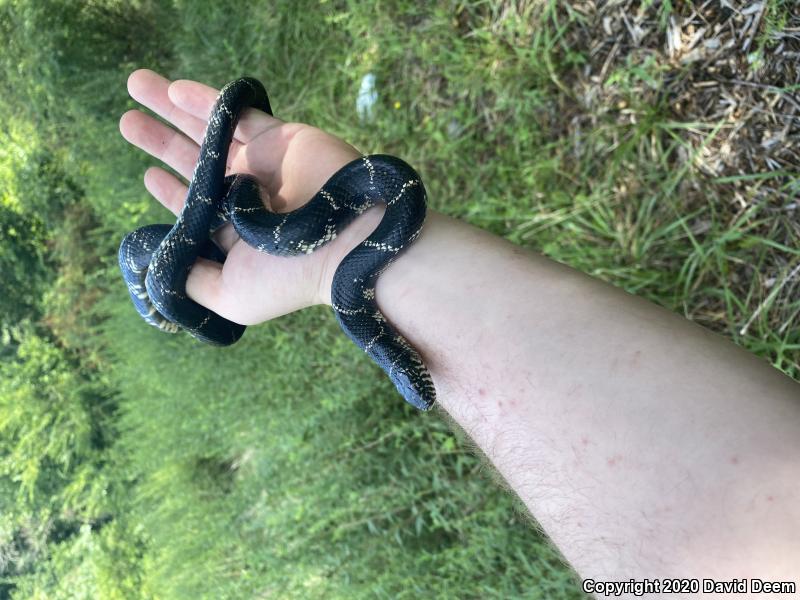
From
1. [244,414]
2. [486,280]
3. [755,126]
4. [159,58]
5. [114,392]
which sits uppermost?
[755,126]

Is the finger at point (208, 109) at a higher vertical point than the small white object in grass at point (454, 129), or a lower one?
higher

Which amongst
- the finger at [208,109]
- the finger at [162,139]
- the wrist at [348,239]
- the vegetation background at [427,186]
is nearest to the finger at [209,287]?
the wrist at [348,239]

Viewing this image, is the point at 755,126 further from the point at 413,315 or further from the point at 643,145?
the point at 413,315

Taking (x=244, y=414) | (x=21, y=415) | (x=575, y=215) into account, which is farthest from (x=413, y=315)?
(x=21, y=415)

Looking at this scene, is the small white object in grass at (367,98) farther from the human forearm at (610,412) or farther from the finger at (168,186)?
the human forearm at (610,412)

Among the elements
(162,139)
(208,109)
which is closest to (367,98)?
(208,109)

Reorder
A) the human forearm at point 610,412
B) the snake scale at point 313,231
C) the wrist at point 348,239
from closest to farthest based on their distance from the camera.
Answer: the human forearm at point 610,412 → the snake scale at point 313,231 → the wrist at point 348,239

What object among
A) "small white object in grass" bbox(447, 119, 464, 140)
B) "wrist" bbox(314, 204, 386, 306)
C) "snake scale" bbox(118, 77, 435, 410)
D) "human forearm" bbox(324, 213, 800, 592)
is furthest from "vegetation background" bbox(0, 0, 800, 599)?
"wrist" bbox(314, 204, 386, 306)
